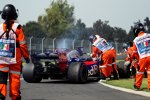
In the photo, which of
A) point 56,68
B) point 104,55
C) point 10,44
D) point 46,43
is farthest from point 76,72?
point 46,43

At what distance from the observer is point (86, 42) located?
1544 inches

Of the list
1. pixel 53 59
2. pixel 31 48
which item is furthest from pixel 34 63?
pixel 31 48

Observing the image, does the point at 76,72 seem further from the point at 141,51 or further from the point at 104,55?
the point at 141,51

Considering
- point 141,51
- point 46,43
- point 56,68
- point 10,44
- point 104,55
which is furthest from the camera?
point 46,43

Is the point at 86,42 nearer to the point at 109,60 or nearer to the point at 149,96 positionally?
the point at 109,60

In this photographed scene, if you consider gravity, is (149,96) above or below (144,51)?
below

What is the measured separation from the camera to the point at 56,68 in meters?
16.4

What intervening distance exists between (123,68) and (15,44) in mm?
10280

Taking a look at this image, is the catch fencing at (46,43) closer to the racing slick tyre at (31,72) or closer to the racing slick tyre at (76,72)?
the racing slick tyre at (31,72)

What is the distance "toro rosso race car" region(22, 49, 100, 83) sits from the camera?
52.9 feet

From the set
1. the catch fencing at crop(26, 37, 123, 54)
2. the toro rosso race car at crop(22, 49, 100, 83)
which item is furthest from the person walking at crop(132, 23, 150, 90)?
the catch fencing at crop(26, 37, 123, 54)

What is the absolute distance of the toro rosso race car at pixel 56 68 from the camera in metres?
16.1

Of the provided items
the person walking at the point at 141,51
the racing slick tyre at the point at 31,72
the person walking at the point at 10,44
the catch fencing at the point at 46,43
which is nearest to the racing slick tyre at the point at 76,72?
the racing slick tyre at the point at 31,72

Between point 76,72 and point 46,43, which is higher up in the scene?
point 46,43
